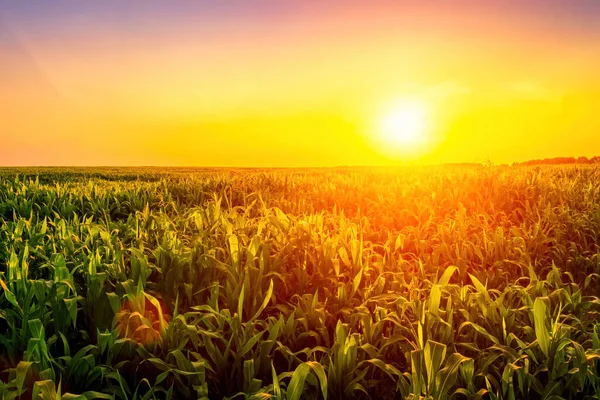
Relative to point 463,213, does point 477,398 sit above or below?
below

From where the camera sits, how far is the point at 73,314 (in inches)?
106

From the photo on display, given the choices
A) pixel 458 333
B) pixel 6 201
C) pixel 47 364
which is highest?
pixel 6 201

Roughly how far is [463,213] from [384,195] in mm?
1437

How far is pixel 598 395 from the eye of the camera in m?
2.03

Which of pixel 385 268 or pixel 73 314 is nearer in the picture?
pixel 73 314

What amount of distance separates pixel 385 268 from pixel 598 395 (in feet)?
6.28

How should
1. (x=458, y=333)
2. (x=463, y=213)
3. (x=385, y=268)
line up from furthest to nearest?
1. (x=463, y=213)
2. (x=385, y=268)
3. (x=458, y=333)

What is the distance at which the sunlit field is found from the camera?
2.20 m

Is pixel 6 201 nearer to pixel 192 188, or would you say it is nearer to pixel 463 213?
pixel 192 188

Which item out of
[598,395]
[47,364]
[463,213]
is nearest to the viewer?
[598,395]

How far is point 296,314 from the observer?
9.38 ft

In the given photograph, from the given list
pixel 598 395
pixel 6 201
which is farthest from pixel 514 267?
pixel 6 201

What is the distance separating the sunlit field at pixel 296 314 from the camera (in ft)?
7.23

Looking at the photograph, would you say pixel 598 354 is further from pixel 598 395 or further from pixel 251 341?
pixel 251 341
